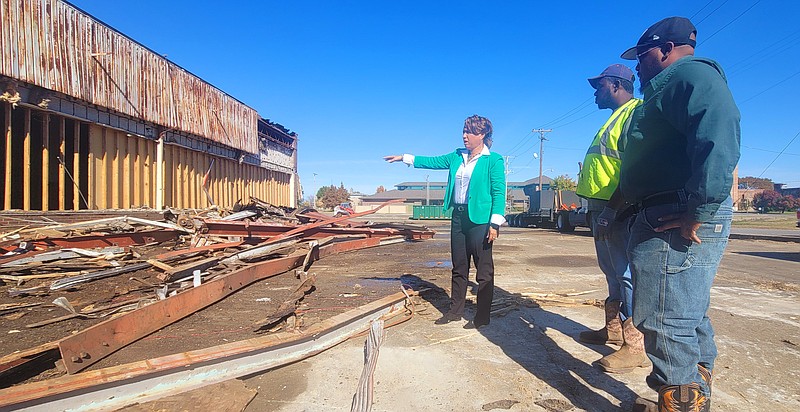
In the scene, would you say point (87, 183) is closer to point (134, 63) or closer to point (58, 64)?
point (58, 64)

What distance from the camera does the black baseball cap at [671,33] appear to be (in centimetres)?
204

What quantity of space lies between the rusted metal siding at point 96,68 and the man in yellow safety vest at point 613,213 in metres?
10.3

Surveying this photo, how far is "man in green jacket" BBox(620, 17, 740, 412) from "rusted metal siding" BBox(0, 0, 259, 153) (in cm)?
1070

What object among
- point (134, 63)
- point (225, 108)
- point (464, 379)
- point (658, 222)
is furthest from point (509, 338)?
point (225, 108)

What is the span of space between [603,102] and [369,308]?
99.5 inches

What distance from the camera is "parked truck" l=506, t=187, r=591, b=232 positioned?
19.7 meters

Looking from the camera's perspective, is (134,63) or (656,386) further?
(134,63)

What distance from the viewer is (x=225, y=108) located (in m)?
17.7

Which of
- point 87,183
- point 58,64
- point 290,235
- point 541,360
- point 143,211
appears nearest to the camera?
point 541,360

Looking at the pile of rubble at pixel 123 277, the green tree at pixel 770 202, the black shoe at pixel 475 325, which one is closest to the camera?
the pile of rubble at pixel 123 277

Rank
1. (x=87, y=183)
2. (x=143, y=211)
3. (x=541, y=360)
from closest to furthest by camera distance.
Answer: (x=541, y=360) → (x=87, y=183) → (x=143, y=211)

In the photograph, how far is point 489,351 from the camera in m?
3.08

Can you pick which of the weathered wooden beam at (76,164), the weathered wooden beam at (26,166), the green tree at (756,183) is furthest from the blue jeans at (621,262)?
the green tree at (756,183)

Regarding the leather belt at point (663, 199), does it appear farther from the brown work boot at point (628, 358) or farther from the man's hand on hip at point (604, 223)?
the brown work boot at point (628, 358)
